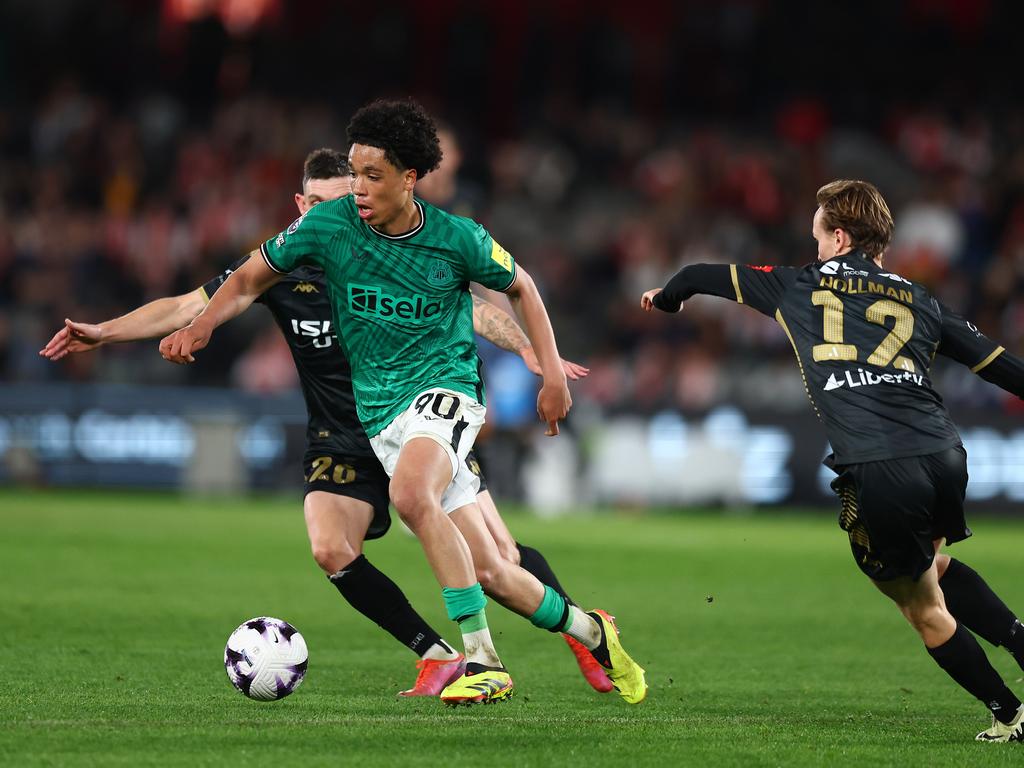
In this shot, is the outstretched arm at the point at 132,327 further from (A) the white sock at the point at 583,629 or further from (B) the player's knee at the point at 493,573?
(A) the white sock at the point at 583,629

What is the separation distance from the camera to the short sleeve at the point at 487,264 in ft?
20.7

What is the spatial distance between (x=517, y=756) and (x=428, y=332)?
189cm

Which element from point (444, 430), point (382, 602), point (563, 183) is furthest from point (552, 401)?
point (563, 183)

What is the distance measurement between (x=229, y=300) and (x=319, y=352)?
91 centimetres

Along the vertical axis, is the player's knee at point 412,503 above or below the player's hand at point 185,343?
below

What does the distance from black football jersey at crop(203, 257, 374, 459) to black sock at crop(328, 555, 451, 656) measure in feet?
1.93

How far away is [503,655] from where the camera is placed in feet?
26.8

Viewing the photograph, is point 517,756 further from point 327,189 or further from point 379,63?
point 379,63

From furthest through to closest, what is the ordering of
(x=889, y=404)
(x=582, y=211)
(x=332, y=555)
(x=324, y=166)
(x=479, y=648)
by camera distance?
(x=582, y=211)
(x=324, y=166)
(x=332, y=555)
(x=479, y=648)
(x=889, y=404)

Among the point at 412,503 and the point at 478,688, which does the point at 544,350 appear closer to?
the point at 412,503

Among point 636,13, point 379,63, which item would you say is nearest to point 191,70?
point 379,63

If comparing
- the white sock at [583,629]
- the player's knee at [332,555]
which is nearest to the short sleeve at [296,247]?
the player's knee at [332,555]

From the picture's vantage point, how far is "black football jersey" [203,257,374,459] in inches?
283

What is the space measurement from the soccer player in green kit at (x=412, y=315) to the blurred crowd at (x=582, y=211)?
11.6m
